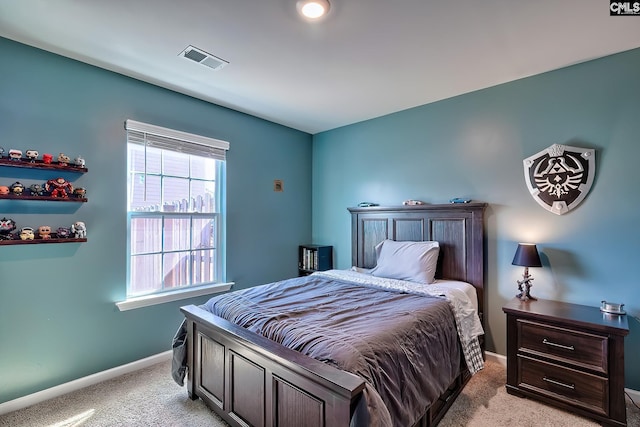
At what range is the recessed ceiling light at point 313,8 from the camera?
1.70m

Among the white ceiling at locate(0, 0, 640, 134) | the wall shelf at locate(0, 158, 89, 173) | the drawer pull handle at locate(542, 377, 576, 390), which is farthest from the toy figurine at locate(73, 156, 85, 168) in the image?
the drawer pull handle at locate(542, 377, 576, 390)

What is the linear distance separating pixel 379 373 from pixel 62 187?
2.52 metres

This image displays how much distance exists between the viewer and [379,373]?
1.40 meters

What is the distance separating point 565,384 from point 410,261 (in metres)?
1.36

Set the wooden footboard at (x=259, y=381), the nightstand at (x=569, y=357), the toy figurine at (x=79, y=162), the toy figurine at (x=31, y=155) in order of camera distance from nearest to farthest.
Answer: the wooden footboard at (x=259, y=381) < the nightstand at (x=569, y=357) < the toy figurine at (x=31, y=155) < the toy figurine at (x=79, y=162)

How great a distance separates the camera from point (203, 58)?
7.57ft

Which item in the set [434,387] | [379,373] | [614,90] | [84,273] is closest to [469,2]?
[614,90]

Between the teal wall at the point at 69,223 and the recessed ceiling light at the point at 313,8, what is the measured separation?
1754 mm

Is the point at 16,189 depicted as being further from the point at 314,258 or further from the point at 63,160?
the point at 314,258

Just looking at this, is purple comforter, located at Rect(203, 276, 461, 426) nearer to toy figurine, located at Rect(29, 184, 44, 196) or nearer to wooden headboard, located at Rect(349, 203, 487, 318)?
wooden headboard, located at Rect(349, 203, 487, 318)

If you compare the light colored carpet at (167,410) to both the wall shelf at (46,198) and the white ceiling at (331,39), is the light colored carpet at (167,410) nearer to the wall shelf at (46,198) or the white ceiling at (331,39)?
the wall shelf at (46,198)

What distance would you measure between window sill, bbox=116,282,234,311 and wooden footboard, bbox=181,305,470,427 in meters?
0.75

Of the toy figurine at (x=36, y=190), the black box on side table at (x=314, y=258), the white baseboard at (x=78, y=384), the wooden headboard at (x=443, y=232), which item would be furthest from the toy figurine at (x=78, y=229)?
the wooden headboard at (x=443, y=232)

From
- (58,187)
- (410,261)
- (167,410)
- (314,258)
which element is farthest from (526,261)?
(58,187)
